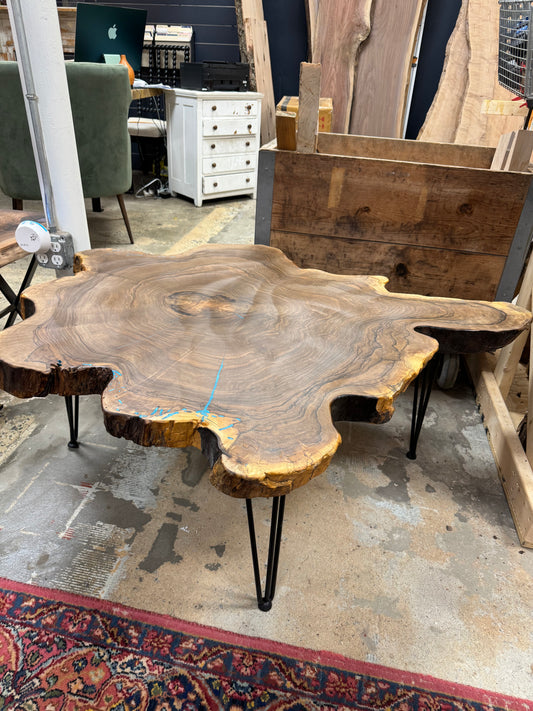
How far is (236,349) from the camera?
0.95 meters

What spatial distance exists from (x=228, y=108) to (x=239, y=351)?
328 centimetres

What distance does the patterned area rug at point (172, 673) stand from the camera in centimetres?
90

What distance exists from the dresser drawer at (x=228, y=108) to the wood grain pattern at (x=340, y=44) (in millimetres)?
588

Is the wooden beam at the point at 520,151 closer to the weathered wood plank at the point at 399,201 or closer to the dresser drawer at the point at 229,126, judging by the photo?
the weathered wood plank at the point at 399,201

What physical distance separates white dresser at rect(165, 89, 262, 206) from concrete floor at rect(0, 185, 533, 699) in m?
2.64

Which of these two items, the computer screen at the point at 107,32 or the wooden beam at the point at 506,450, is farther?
the computer screen at the point at 107,32

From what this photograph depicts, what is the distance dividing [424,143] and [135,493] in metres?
1.72

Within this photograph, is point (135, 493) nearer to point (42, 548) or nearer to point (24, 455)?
point (42, 548)

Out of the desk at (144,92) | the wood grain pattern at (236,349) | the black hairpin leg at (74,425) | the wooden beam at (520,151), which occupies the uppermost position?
the desk at (144,92)

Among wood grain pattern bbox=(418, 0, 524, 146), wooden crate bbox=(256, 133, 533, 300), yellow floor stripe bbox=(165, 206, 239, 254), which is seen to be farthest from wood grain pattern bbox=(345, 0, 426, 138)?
wooden crate bbox=(256, 133, 533, 300)

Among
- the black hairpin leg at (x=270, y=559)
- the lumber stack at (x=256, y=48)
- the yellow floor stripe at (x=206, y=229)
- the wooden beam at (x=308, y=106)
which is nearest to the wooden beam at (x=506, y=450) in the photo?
the black hairpin leg at (x=270, y=559)

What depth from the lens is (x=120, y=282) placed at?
119 cm

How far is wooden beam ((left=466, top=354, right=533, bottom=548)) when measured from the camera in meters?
1.27

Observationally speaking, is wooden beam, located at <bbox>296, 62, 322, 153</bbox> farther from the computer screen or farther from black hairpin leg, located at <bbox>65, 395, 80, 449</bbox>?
the computer screen
